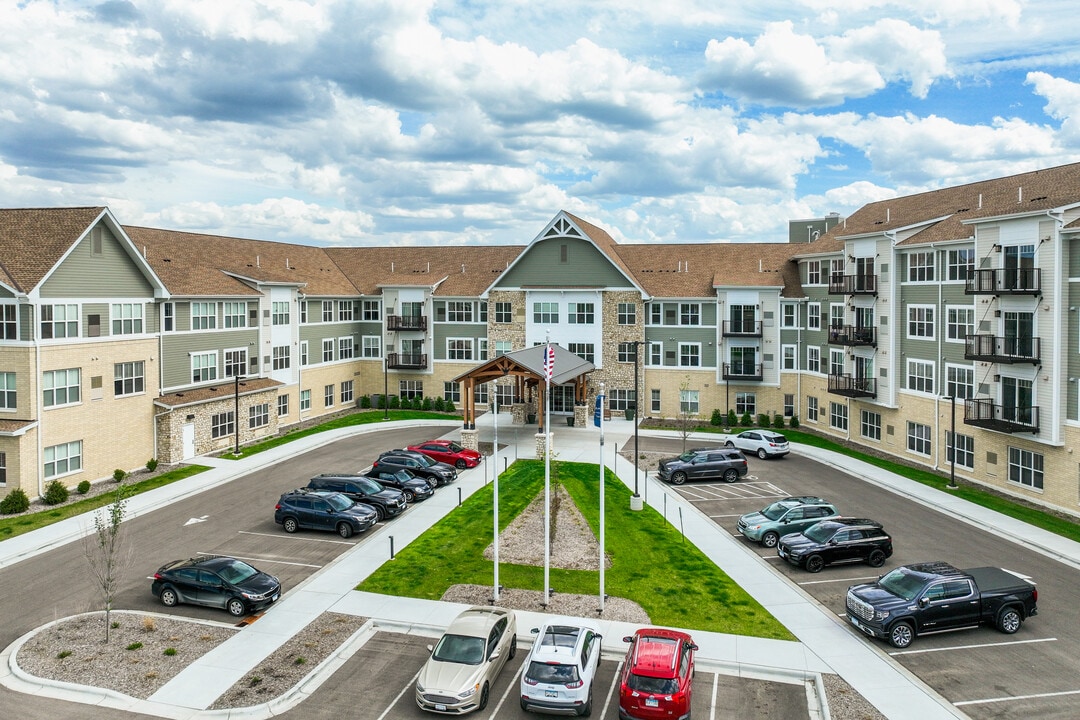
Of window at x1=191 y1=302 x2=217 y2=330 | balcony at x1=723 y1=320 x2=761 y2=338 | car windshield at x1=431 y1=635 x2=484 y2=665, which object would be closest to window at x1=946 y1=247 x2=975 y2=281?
balcony at x1=723 y1=320 x2=761 y2=338

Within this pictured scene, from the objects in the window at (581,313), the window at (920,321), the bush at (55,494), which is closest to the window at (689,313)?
the window at (581,313)

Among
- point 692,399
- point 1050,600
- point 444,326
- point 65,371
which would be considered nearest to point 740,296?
point 692,399

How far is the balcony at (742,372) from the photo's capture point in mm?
52688

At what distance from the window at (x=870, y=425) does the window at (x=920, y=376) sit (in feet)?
11.8

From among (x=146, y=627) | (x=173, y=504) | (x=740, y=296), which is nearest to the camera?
(x=146, y=627)

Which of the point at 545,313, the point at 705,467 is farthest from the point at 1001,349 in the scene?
the point at 545,313

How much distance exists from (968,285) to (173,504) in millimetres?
37636

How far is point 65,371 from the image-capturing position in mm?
33938

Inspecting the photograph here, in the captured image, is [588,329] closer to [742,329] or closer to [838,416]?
[742,329]

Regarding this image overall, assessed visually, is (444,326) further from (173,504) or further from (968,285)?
(968,285)

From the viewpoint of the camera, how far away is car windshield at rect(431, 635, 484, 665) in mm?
17334

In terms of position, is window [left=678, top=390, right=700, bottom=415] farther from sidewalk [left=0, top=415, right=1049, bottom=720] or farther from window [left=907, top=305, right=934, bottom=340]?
sidewalk [left=0, top=415, right=1049, bottom=720]

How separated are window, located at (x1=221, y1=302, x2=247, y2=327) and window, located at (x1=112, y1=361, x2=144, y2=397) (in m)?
7.23

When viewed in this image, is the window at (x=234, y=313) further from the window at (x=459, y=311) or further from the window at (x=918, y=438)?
the window at (x=918, y=438)
